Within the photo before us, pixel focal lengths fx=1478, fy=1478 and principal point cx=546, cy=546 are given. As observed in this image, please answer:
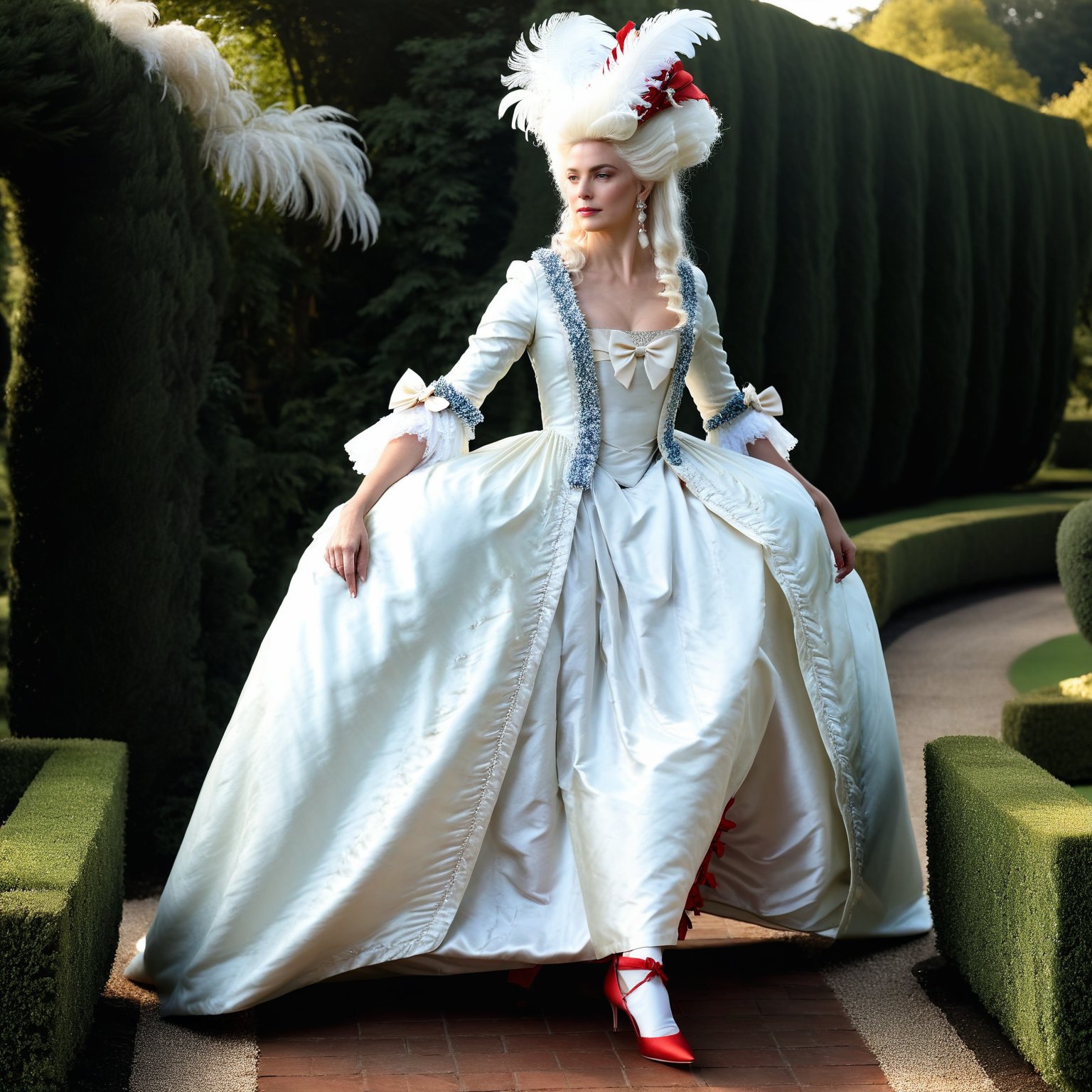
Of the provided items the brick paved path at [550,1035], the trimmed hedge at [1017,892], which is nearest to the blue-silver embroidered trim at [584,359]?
the trimmed hedge at [1017,892]

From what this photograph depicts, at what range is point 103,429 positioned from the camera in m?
4.24

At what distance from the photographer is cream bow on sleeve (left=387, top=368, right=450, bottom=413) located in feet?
10.7

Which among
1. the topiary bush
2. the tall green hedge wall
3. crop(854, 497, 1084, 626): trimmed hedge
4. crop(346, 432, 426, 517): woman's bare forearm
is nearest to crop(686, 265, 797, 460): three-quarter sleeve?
crop(346, 432, 426, 517): woman's bare forearm

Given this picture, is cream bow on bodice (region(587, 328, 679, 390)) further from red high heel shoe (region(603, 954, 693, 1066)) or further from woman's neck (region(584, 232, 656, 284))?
red high heel shoe (region(603, 954, 693, 1066))

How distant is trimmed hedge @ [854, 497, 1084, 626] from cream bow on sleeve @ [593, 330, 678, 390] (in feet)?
17.2

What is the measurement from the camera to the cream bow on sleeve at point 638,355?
3324 mm

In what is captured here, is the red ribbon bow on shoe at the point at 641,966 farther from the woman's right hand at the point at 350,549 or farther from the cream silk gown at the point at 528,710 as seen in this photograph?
the woman's right hand at the point at 350,549

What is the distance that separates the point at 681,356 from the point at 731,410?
12.9 inches

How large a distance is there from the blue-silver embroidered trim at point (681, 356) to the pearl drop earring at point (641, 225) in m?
0.10

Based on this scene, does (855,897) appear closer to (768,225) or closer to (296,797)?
(296,797)

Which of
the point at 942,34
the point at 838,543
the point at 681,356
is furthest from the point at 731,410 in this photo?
the point at 942,34

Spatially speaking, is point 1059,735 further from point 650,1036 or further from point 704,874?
point 650,1036

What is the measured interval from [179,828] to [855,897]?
210 centimetres

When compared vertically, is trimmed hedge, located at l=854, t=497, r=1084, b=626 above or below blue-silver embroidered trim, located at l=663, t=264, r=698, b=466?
below
